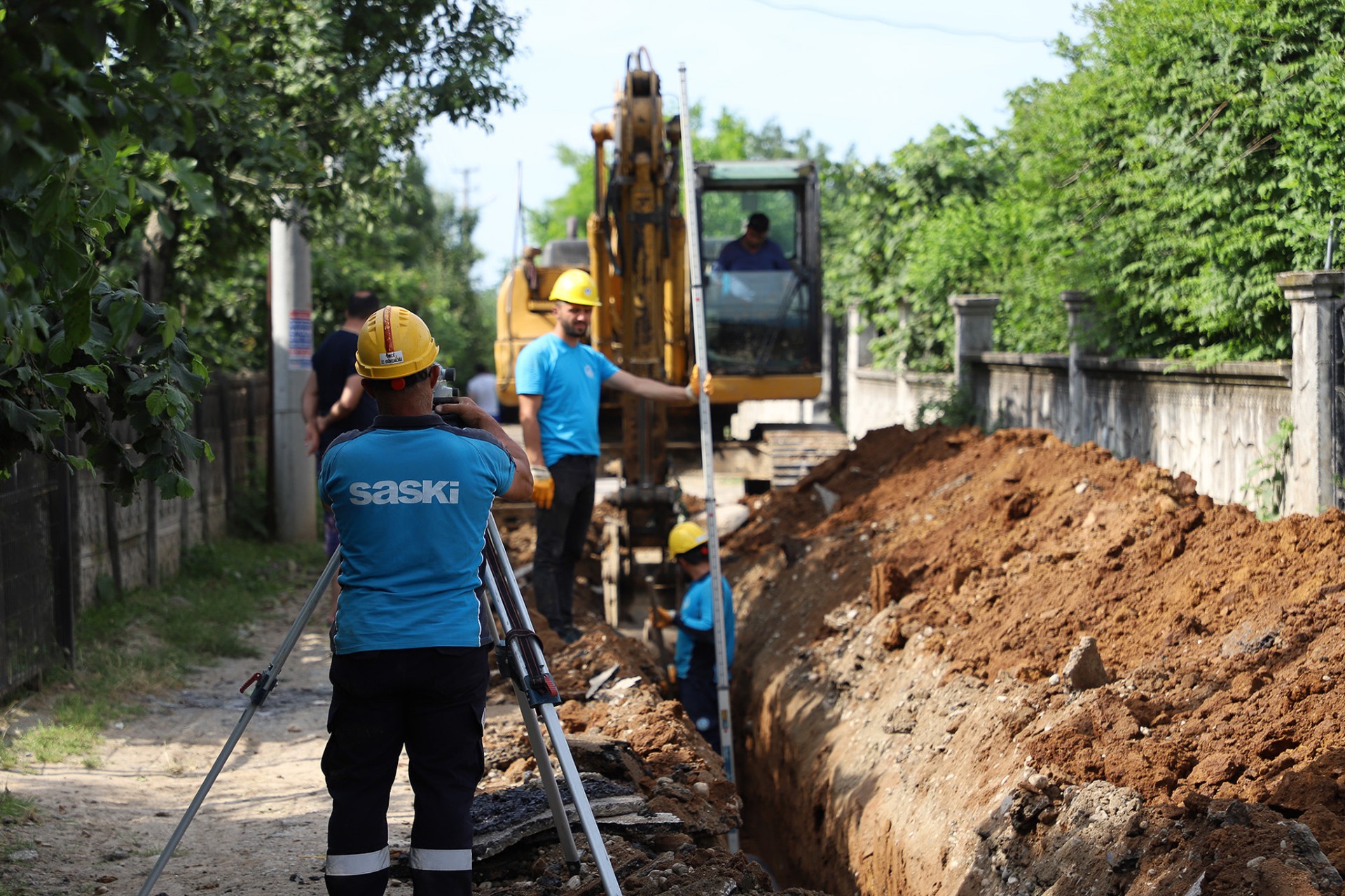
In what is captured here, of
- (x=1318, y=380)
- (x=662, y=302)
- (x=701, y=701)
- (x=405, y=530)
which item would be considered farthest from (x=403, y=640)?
(x=662, y=302)

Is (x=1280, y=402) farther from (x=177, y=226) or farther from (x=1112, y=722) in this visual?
(x=177, y=226)

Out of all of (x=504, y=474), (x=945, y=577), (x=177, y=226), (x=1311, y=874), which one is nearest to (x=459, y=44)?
(x=177, y=226)

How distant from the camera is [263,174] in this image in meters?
8.05

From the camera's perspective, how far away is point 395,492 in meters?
3.48

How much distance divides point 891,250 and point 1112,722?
51.4 feet

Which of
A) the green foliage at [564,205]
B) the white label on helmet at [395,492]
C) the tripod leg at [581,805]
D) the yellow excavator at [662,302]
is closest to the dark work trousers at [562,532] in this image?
the yellow excavator at [662,302]

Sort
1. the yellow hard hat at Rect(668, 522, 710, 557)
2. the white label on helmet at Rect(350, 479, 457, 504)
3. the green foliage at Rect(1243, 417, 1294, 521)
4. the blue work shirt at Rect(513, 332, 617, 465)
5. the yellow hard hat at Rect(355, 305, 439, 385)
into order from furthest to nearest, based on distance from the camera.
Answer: the yellow hard hat at Rect(668, 522, 710, 557)
the blue work shirt at Rect(513, 332, 617, 465)
the green foliage at Rect(1243, 417, 1294, 521)
the yellow hard hat at Rect(355, 305, 439, 385)
the white label on helmet at Rect(350, 479, 457, 504)

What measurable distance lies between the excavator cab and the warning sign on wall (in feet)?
13.0

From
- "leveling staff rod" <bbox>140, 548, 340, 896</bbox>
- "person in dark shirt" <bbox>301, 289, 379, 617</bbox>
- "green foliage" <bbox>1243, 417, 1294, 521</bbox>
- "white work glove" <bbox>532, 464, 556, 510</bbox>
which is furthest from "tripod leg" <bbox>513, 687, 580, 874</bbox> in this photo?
"green foliage" <bbox>1243, 417, 1294, 521</bbox>

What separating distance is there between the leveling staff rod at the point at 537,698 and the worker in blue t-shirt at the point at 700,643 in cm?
335

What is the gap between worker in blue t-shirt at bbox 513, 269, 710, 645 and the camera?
7145 millimetres

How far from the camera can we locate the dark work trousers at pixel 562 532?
733 centimetres

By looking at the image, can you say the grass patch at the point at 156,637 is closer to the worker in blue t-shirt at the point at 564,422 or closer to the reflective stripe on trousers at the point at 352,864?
the worker in blue t-shirt at the point at 564,422

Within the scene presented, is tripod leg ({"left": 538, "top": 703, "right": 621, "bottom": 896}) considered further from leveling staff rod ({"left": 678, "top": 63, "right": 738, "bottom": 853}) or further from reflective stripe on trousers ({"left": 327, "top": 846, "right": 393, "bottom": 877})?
leveling staff rod ({"left": 678, "top": 63, "right": 738, "bottom": 853})
